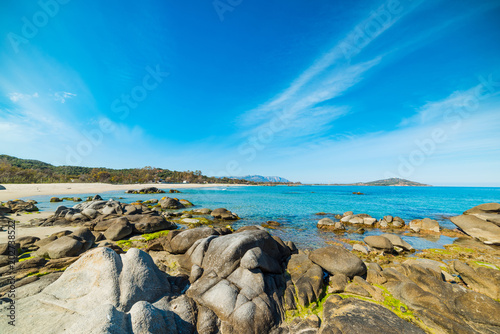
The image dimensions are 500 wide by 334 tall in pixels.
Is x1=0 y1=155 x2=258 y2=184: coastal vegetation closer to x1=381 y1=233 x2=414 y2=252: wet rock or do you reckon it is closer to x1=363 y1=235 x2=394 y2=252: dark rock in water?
x1=363 y1=235 x2=394 y2=252: dark rock in water

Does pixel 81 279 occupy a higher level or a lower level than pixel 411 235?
higher

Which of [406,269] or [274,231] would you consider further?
[274,231]

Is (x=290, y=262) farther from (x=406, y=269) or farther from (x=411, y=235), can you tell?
(x=411, y=235)

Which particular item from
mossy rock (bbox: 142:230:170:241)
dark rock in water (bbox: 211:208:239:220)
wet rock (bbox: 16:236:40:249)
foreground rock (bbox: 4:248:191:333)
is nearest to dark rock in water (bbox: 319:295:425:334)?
foreground rock (bbox: 4:248:191:333)

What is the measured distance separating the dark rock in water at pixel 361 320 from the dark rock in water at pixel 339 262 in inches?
75.2

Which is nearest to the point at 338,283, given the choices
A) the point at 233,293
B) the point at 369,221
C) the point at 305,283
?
the point at 305,283

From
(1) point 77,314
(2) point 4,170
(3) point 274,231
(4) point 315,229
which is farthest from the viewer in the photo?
(2) point 4,170

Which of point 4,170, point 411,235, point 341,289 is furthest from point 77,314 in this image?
point 4,170

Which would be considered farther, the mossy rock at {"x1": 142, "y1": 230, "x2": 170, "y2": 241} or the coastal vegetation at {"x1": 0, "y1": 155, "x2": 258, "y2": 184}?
the coastal vegetation at {"x1": 0, "y1": 155, "x2": 258, "y2": 184}

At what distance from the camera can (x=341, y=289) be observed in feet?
24.5

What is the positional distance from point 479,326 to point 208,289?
840 cm

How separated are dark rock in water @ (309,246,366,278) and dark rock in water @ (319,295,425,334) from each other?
6.27 feet

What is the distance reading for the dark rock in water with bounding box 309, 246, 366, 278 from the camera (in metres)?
8.34

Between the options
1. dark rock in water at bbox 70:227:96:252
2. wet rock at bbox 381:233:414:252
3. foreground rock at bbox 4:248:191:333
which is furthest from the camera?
wet rock at bbox 381:233:414:252
